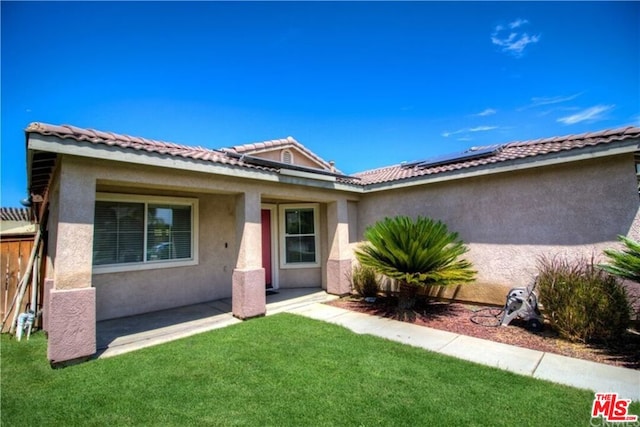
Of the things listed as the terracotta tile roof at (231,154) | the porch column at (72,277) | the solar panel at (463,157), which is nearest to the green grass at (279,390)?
the porch column at (72,277)

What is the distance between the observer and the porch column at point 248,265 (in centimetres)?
721

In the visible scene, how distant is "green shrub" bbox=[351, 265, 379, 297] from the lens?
949 cm

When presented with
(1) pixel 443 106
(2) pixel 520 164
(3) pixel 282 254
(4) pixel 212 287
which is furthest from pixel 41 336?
(1) pixel 443 106

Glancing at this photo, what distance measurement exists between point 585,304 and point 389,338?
12.2 feet

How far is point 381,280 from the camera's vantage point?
986cm

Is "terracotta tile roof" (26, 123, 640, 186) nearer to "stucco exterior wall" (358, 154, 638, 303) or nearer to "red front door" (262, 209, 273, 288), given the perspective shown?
"stucco exterior wall" (358, 154, 638, 303)

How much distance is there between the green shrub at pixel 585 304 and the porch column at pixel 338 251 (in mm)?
5473

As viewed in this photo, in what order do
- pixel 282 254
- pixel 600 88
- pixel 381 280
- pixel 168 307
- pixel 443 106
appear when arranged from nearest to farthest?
pixel 168 307 < pixel 600 88 < pixel 381 280 < pixel 282 254 < pixel 443 106

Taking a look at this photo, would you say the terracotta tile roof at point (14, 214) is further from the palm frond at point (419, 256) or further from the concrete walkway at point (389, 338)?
the palm frond at point (419, 256)

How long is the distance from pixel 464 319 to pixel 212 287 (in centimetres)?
746

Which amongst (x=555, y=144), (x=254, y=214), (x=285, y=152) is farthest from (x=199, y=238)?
(x=555, y=144)

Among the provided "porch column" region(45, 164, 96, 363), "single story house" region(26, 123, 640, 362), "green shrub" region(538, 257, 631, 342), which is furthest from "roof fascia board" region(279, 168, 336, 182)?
"green shrub" region(538, 257, 631, 342)

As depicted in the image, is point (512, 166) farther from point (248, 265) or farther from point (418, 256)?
point (248, 265)

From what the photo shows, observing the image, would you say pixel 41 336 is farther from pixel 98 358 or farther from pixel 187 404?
pixel 187 404
